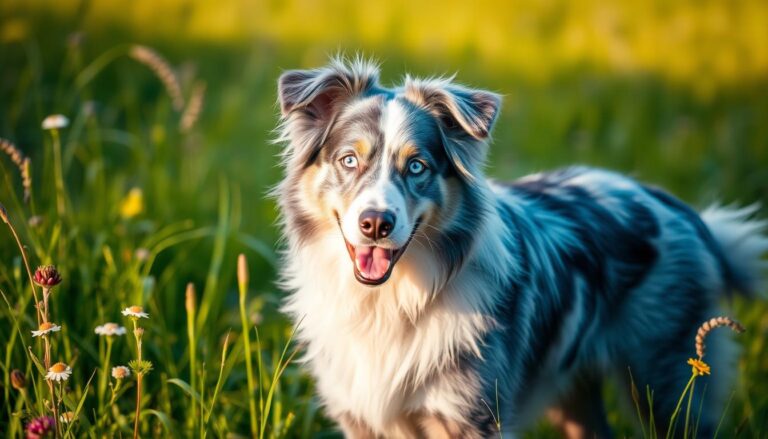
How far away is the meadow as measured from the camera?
129 inches

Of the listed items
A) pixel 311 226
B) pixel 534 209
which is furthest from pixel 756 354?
pixel 311 226

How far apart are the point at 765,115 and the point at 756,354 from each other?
3.63m

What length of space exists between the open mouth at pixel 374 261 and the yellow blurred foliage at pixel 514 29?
475 centimetres

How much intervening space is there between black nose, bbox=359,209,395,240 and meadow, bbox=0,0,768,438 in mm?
449

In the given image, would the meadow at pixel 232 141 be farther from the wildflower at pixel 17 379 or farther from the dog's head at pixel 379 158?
the dog's head at pixel 379 158

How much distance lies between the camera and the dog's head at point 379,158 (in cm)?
268

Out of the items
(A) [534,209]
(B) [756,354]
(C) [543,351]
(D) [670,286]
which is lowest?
(B) [756,354]

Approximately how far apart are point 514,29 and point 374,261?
18.7 feet

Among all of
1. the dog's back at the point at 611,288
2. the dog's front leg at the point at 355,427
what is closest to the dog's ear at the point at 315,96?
the dog's back at the point at 611,288

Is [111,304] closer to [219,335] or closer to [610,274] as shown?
[219,335]

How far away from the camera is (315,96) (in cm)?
295

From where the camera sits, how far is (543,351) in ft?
10.3

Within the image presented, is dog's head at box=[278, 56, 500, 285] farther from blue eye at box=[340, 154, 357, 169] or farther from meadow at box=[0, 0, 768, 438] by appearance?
meadow at box=[0, 0, 768, 438]

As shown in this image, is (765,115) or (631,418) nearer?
(631,418)
